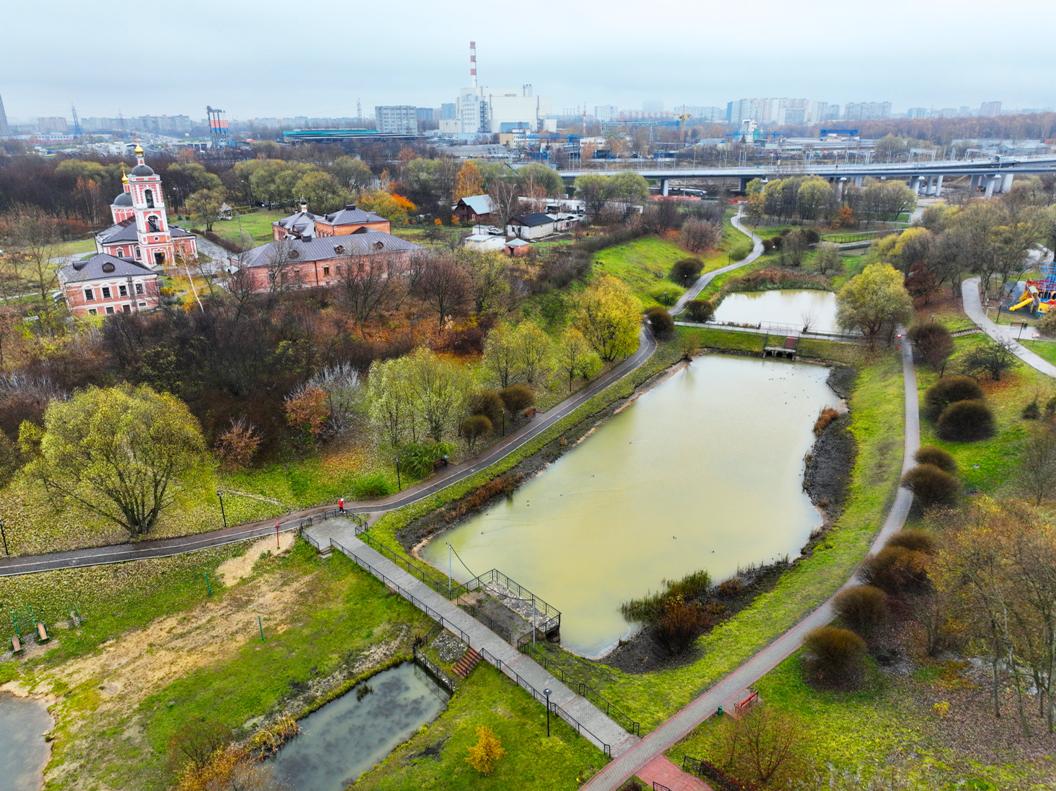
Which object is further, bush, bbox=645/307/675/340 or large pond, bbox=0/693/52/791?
bush, bbox=645/307/675/340

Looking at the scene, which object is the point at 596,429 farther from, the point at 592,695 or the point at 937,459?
the point at 592,695

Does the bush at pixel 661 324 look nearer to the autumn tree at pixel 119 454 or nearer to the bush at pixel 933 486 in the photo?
the bush at pixel 933 486

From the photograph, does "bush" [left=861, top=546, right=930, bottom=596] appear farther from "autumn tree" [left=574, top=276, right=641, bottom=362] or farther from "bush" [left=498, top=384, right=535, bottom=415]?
"autumn tree" [left=574, top=276, right=641, bottom=362]

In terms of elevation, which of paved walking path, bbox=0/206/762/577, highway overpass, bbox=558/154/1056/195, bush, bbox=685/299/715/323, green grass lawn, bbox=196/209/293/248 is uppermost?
highway overpass, bbox=558/154/1056/195

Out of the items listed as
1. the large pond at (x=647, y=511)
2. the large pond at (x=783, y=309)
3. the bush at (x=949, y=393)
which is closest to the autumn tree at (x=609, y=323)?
the large pond at (x=647, y=511)

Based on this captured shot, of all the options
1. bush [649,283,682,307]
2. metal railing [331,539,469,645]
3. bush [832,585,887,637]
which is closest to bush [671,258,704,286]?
bush [649,283,682,307]

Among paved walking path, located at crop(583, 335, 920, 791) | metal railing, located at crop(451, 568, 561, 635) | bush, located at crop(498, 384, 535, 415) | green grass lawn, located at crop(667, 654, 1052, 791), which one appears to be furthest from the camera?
bush, located at crop(498, 384, 535, 415)

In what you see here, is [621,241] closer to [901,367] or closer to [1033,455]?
[901,367]
